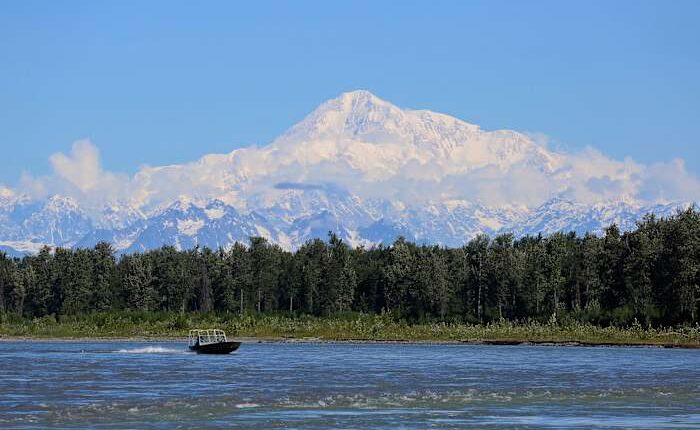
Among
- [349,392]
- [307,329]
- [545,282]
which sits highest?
[545,282]

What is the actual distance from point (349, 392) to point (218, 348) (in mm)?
54366

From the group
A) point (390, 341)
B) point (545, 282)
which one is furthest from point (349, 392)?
point (545, 282)

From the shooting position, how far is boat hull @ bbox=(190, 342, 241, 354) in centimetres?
11756

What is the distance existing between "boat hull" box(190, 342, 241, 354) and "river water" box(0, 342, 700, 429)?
632 centimetres

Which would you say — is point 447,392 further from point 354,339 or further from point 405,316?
point 405,316

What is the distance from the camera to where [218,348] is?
118312mm

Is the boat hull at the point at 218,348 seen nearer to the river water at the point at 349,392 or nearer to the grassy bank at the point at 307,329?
the river water at the point at 349,392

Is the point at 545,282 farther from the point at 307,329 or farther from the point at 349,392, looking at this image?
the point at 349,392

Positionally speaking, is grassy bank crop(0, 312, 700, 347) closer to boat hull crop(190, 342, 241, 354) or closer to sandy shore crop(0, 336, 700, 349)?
sandy shore crop(0, 336, 700, 349)

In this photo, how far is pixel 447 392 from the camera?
66.3 m

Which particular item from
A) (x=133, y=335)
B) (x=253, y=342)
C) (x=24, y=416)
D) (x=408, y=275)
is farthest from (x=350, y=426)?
(x=408, y=275)

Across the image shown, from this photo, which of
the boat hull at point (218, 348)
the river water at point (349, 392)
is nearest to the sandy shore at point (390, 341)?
the river water at point (349, 392)

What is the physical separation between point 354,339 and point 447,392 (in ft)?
304

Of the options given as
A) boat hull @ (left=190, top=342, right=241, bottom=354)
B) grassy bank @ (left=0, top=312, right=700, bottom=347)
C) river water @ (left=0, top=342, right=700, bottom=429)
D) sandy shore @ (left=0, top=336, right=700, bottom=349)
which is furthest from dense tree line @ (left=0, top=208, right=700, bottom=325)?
boat hull @ (left=190, top=342, right=241, bottom=354)
